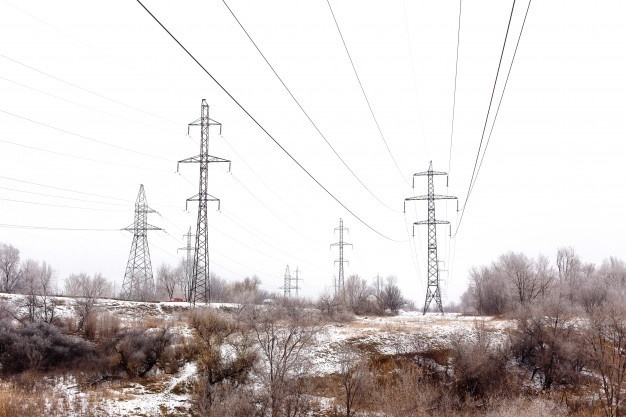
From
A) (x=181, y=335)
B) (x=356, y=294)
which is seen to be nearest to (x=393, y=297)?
(x=356, y=294)

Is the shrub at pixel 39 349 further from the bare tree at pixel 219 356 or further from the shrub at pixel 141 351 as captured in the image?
the bare tree at pixel 219 356

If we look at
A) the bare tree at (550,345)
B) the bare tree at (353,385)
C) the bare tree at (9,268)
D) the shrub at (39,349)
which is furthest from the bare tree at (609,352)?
the bare tree at (9,268)

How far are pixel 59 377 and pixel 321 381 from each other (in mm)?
19840

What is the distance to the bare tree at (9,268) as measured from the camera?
216 ft

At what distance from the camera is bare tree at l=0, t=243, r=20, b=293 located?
2596 inches

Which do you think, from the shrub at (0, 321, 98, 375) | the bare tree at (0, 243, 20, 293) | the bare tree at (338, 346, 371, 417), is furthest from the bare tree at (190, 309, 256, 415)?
the bare tree at (0, 243, 20, 293)

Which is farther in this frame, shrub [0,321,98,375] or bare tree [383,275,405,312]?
bare tree [383,275,405,312]

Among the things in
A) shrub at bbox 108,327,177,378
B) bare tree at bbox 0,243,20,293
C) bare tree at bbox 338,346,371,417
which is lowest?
bare tree at bbox 338,346,371,417

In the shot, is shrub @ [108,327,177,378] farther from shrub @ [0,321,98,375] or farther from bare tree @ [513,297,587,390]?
bare tree @ [513,297,587,390]

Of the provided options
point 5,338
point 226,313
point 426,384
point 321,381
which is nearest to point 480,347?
point 426,384

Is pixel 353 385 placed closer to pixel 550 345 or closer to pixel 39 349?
pixel 550 345

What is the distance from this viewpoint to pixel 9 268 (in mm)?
69500

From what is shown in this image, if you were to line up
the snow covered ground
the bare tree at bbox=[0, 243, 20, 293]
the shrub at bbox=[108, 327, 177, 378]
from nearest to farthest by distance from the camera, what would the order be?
the snow covered ground < the shrub at bbox=[108, 327, 177, 378] < the bare tree at bbox=[0, 243, 20, 293]

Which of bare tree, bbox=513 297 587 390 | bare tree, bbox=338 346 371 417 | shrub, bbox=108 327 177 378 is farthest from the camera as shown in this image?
bare tree, bbox=513 297 587 390
